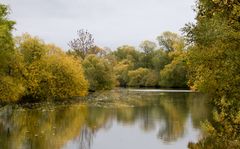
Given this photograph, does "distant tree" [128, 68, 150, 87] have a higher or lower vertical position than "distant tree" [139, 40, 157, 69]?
lower

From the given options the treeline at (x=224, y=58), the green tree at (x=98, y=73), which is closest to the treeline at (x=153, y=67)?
the green tree at (x=98, y=73)

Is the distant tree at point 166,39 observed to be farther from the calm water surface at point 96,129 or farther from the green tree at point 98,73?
the calm water surface at point 96,129

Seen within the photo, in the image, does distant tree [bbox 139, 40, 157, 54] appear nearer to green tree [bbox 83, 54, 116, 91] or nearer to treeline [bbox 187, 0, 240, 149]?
green tree [bbox 83, 54, 116, 91]

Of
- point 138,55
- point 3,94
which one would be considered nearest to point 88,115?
point 3,94

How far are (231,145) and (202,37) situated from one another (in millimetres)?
7534

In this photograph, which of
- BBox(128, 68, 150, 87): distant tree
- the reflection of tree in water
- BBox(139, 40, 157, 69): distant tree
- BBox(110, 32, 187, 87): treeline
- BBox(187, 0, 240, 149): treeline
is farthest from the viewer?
BBox(139, 40, 157, 69): distant tree

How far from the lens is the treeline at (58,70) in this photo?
35.9 meters

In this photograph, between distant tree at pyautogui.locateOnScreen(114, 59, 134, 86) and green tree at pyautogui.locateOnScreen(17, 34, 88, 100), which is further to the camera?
distant tree at pyautogui.locateOnScreen(114, 59, 134, 86)

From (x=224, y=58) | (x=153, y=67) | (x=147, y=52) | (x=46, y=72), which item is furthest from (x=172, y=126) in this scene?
(x=147, y=52)

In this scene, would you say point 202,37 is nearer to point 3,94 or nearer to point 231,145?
point 231,145

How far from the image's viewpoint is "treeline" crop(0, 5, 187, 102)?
1415 inches

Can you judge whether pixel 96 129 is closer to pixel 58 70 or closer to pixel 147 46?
pixel 58 70

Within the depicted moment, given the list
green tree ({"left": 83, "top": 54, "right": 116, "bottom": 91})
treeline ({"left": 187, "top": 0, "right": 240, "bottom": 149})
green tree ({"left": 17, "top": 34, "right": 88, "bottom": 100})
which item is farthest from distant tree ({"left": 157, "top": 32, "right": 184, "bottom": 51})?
treeline ({"left": 187, "top": 0, "right": 240, "bottom": 149})

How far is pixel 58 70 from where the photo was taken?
54562mm
